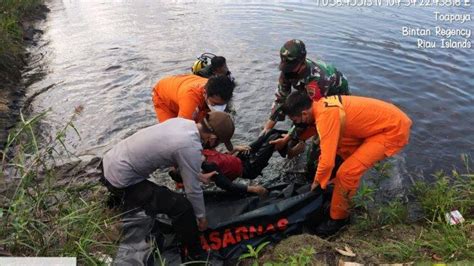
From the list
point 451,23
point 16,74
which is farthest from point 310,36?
point 16,74

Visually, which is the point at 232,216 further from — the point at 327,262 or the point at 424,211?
the point at 424,211

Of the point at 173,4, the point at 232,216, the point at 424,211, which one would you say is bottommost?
the point at 424,211

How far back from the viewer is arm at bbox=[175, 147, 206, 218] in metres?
3.21

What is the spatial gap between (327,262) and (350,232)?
813 millimetres

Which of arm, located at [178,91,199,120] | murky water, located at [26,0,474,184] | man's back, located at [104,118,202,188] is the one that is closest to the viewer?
man's back, located at [104,118,202,188]

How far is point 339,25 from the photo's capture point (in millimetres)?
12039

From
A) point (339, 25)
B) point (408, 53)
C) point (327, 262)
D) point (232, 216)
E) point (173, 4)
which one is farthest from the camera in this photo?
point (173, 4)

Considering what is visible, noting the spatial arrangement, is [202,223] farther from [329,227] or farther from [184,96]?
[184,96]

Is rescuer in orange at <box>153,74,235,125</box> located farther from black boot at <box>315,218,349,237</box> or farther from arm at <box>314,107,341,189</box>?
black boot at <box>315,218,349,237</box>

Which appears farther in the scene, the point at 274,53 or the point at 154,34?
the point at 154,34

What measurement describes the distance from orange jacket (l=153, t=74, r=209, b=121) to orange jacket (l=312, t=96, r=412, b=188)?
1.29 metres

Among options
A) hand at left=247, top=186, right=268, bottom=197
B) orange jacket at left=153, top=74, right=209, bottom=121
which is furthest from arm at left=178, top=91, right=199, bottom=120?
hand at left=247, top=186, right=268, bottom=197

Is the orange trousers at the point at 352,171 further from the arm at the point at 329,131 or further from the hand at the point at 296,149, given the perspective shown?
the hand at the point at 296,149

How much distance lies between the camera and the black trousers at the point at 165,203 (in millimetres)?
3541
